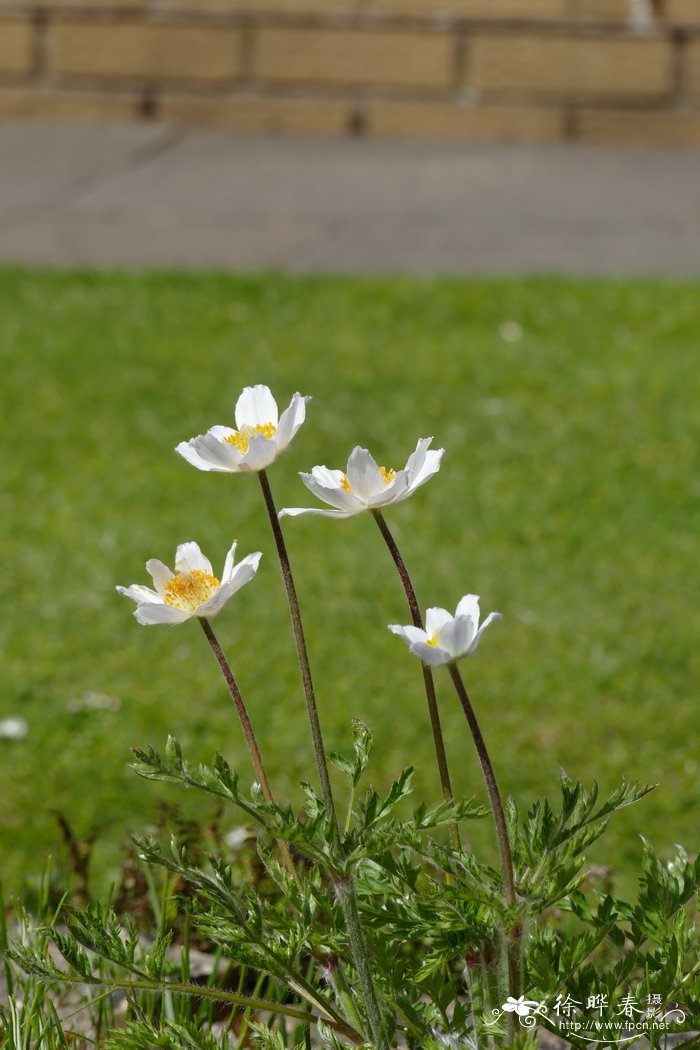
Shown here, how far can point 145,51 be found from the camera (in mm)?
9758

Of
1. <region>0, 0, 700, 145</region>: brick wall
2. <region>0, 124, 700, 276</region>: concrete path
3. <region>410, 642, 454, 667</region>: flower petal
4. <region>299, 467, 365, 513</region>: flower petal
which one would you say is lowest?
<region>410, 642, 454, 667</region>: flower petal

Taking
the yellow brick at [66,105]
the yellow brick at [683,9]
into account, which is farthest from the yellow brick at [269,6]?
the yellow brick at [683,9]

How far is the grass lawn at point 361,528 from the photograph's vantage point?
3793mm

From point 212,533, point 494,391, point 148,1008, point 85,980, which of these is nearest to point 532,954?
point 85,980

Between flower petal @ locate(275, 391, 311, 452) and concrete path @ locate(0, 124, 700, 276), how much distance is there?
5.79 m

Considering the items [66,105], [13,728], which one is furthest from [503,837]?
[66,105]

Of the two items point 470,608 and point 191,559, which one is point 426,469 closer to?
point 470,608

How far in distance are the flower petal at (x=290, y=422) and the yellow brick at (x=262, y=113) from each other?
8.52 meters

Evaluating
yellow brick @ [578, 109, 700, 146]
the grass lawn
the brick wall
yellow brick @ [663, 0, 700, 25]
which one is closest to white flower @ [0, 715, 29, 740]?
the grass lawn

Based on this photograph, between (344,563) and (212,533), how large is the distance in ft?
1.45

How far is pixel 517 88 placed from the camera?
379 inches

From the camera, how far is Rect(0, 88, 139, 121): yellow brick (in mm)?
9938

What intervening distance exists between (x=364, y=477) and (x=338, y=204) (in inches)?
278

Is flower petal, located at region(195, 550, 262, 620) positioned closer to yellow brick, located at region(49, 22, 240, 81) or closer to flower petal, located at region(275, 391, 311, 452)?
flower petal, located at region(275, 391, 311, 452)
